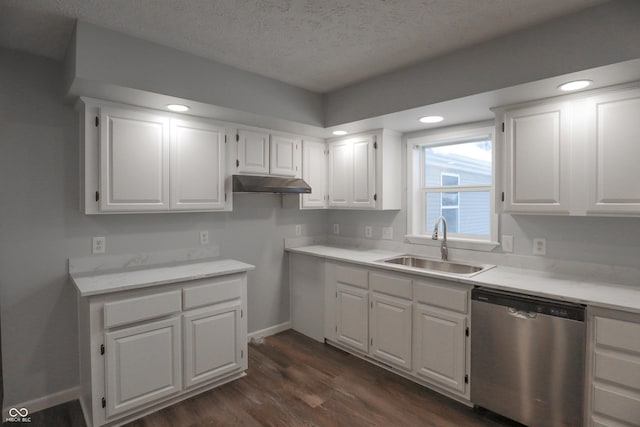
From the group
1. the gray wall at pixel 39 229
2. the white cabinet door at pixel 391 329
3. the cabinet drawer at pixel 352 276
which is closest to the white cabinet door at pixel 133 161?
the gray wall at pixel 39 229

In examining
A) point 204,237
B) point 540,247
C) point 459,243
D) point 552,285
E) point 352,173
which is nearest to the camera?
point 552,285

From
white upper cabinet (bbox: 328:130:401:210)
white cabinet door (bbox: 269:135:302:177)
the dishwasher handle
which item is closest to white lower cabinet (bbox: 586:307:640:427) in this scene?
the dishwasher handle

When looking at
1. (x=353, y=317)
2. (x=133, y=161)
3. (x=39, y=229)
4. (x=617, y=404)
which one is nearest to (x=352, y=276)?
(x=353, y=317)

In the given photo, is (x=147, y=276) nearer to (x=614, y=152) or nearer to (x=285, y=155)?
(x=285, y=155)

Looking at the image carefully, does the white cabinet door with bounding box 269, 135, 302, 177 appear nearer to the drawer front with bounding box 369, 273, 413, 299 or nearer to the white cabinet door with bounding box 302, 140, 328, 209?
the white cabinet door with bounding box 302, 140, 328, 209

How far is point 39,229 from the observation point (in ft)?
7.75

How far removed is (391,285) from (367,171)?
1.19 m

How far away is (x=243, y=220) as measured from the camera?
343 cm

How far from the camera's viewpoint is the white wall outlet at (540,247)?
2.54m

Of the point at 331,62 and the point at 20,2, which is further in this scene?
the point at 331,62

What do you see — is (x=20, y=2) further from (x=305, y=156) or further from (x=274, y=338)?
(x=274, y=338)

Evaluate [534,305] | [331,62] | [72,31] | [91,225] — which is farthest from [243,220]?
[534,305]

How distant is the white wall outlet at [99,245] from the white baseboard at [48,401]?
1.02 meters

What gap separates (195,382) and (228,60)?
7.99ft
